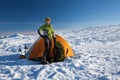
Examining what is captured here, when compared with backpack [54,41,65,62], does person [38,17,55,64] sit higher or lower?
higher

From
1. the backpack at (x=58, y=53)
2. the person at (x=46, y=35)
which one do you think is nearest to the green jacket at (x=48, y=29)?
the person at (x=46, y=35)

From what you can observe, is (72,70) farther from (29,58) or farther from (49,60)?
(29,58)

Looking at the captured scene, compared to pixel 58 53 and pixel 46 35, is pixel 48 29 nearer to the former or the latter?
pixel 46 35

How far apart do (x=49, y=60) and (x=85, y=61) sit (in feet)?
7.51

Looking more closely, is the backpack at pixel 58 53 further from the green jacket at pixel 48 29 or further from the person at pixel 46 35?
the green jacket at pixel 48 29

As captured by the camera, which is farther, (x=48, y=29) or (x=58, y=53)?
(x=58, y=53)

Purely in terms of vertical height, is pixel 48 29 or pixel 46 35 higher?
pixel 48 29

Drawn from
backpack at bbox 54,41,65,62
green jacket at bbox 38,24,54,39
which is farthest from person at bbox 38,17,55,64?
backpack at bbox 54,41,65,62

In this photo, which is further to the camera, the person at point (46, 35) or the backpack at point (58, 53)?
the backpack at point (58, 53)

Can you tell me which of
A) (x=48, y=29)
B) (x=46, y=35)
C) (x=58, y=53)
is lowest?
(x=58, y=53)

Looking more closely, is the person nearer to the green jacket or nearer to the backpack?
the green jacket

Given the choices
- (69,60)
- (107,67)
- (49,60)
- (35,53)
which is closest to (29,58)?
(35,53)

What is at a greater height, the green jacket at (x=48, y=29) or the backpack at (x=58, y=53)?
the green jacket at (x=48, y=29)

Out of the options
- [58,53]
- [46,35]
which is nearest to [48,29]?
[46,35]
